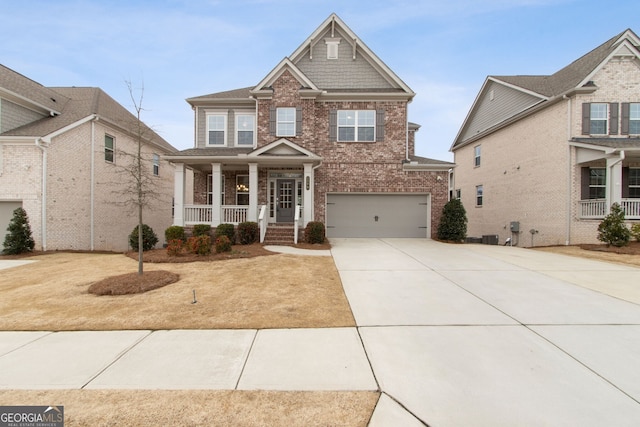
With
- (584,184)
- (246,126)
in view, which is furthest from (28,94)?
(584,184)

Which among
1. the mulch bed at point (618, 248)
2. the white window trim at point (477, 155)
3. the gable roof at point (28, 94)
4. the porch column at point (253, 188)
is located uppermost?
the gable roof at point (28, 94)

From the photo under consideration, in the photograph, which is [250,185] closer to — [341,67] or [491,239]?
[341,67]

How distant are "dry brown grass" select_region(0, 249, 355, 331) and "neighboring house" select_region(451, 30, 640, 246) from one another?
41.3ft

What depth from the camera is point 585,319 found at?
4422 mm

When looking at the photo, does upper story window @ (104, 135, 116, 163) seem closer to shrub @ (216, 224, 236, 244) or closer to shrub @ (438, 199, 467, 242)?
shrub @ (216, 224, 236, 244)

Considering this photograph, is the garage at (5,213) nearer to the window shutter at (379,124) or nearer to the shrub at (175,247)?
the shrub at (175,247)

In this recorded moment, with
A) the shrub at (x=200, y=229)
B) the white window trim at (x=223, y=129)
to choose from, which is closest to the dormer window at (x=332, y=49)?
the white window trim at (x=223, y=129)

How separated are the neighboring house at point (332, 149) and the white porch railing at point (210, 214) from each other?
136mm

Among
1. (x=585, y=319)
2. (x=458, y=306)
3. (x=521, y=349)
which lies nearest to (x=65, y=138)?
(x=458, y=306)

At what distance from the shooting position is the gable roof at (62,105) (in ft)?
40.0

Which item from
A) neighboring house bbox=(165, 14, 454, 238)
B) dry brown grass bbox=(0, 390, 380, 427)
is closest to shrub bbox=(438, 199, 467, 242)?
neighboring house bbox=(165, 14, 454, 238)

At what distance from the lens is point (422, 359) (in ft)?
10.8

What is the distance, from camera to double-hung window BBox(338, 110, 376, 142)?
47.1 ft

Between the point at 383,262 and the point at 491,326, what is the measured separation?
4.32m
